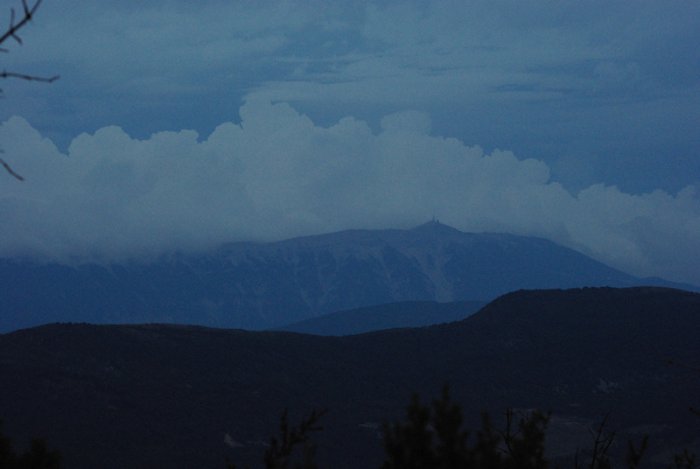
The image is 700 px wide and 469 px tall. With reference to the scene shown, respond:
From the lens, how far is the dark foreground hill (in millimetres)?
103000

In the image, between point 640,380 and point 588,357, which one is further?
point 588,357

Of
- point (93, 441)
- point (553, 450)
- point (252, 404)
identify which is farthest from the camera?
point (252, 404)

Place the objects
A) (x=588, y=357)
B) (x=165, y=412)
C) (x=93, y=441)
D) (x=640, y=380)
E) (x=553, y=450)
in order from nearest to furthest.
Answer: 1. (x=93, y=441)
2. (x=553, y=450)
3. (x=165, y=412)
4. (x=640, y=380)
5. (x=588, y=357)

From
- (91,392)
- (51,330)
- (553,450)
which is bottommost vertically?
(553,450)

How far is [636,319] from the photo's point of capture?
165 m

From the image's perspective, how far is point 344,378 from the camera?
140000 mm

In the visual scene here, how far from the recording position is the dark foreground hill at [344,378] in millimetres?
103000

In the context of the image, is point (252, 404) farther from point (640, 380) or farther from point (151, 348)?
point (640, 380)

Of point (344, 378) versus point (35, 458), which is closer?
point (35, 458)

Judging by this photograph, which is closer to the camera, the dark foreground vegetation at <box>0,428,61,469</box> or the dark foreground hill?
the dark foreground vegetation at <box>0,428,61,469</box>

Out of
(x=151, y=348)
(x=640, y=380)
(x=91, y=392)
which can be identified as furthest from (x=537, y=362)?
(x=91, y=392)

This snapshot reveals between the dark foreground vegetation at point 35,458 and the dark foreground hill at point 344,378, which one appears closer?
the dark foreground vegetation at point 35,458

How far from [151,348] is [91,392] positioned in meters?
27.5

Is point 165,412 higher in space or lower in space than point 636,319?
lower
